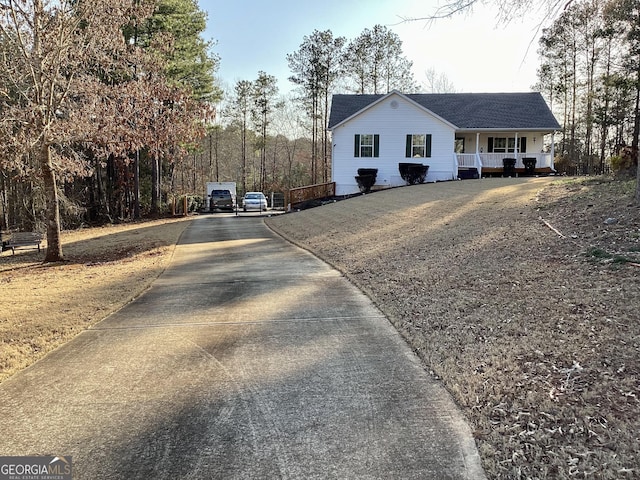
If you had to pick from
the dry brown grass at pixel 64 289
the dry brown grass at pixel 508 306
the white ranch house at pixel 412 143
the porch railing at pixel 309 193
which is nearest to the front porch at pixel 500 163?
the white ranch house at pixel 412 143

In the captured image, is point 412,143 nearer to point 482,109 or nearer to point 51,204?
point 482,109

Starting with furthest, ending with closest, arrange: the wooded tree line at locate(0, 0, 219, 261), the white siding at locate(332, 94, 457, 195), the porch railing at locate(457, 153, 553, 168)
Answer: the white siding at locate(332, 94, 457, 195) < the porch railing at locate(457, 153, 553, 168) < the wooded tree line at locate(0, 0, 219, 261)

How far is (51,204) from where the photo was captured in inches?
500

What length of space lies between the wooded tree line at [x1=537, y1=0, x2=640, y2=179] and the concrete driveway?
2667 centimetres

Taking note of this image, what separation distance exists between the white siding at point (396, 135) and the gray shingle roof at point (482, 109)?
1312 millimetres

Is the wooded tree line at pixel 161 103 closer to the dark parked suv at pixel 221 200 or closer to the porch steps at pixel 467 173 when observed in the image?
the dark parked suv at pixel 221 200

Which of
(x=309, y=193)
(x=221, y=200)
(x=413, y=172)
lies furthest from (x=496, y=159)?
(x=221, y=200)

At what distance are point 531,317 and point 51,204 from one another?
12308 mm

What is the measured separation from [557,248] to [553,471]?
564cm

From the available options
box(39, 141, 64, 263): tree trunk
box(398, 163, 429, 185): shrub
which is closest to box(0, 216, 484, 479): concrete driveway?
box(39, 141, 64, 263): tree trunk

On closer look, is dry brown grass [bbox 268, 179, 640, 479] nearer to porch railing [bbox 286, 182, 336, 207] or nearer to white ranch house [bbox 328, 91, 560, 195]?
porch railing [bbox 286, 182, 336, 207]

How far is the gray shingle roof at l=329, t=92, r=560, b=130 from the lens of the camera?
27234 mm

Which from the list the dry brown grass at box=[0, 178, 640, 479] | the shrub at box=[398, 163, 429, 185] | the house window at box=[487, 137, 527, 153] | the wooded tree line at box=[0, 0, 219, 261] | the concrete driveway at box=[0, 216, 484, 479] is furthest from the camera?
the house window at box=[487, 137, 527, 153]

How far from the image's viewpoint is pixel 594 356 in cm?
400
